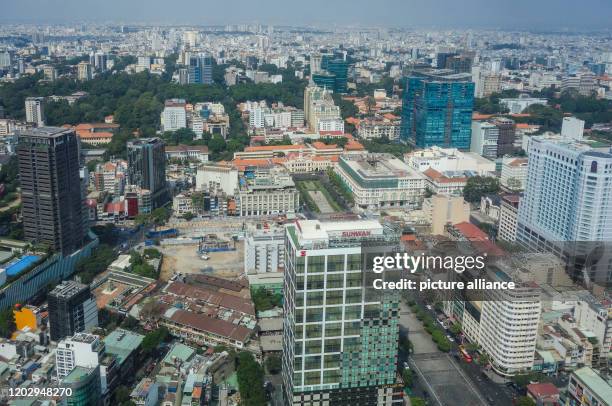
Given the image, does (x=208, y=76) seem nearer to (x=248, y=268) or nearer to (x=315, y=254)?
(x=248, y=268)

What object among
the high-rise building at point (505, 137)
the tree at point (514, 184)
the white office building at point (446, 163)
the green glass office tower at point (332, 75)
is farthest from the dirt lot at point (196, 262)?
the green glass office tower at point (332, 75)

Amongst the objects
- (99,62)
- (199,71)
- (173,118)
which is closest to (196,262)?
(173,118)

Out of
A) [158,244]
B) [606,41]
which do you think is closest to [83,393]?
[158,244]

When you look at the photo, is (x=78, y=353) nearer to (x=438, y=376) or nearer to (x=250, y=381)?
(x=250, y=381)

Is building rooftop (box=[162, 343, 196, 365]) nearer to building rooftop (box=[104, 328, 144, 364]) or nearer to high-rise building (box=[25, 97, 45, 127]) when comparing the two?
building rooftop (box=[104, 328, 144, 364])

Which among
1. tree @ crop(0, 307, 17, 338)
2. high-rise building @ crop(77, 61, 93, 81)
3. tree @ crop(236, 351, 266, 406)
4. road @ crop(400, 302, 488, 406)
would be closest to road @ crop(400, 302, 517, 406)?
road @ crop(400, 302, 488, 406)

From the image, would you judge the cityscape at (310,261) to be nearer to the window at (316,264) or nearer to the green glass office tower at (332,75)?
the window at (316,264)

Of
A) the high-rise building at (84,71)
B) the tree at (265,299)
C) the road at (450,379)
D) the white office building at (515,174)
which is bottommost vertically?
the road at (450,379)
